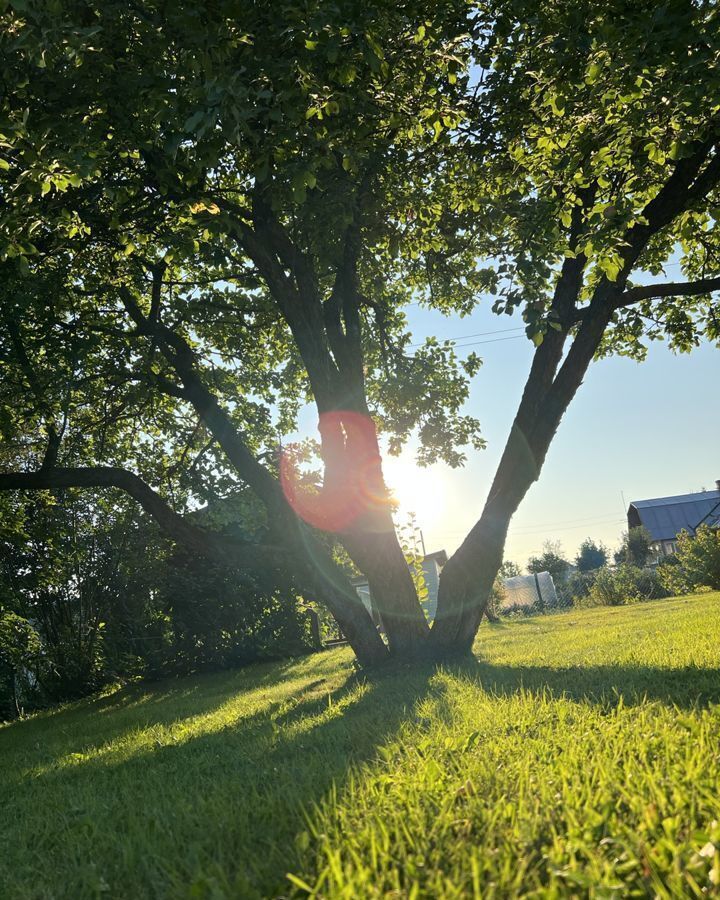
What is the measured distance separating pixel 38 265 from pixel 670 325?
406 inches

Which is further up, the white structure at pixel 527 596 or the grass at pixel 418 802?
the grass at pixel 418 802

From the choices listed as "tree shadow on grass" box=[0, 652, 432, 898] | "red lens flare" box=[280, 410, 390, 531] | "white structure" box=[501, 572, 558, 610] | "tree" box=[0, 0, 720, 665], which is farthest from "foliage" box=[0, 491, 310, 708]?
"white structure" box=[501, 572, 558, 610]

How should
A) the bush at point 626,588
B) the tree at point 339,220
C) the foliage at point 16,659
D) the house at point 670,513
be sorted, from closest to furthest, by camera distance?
the tree at point 339,220 → the foliage at point 16,659 → the bush at point 626,588 → the house at point 670,513

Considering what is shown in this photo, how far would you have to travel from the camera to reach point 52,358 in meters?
10.5

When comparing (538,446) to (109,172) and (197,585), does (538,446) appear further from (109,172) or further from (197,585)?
(197,585)

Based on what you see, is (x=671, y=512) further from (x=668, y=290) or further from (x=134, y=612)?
(x=668, y=290)

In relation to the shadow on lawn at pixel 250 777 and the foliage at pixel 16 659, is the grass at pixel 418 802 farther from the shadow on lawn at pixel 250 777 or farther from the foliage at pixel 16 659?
the foliage at pixel 16 659

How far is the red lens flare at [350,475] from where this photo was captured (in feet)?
30.6

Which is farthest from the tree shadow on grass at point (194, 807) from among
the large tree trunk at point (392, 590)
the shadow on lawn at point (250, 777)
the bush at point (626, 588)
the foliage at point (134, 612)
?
the bush at point (626, 588)

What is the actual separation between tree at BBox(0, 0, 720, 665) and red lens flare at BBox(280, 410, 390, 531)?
0.03 meters

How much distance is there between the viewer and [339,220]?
8125 mm

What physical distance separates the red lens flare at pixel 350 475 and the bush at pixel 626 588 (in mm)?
21336

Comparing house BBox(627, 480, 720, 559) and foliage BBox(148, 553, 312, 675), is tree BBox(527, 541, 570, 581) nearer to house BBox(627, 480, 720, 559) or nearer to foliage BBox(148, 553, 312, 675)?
house BBox(627, 480, 720, 559)

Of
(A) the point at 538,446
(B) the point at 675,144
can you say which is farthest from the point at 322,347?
(B) the point at 675,144
